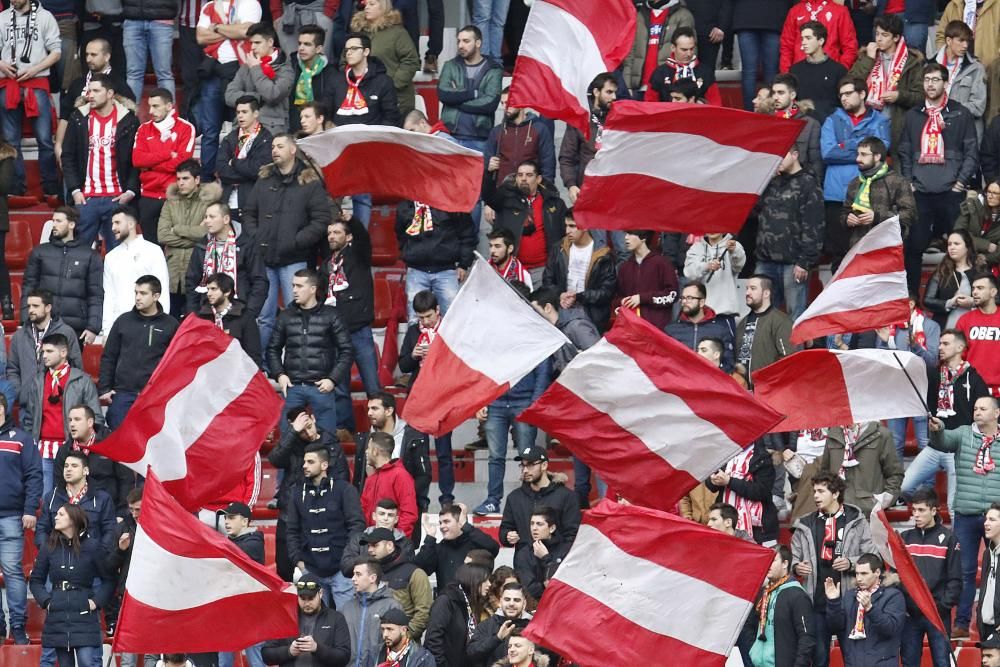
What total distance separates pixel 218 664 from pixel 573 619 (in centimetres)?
459

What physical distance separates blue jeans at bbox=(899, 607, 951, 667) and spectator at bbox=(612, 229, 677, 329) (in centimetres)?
407

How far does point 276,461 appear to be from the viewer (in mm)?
21797

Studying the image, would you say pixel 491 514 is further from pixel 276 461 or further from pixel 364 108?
pixel 364 108

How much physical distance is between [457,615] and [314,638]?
3.54 ft

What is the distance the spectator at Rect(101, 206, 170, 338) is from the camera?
24.0 metres

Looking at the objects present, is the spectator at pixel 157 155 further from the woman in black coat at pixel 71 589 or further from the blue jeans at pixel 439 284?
the woman in black coat at pixel 71 589

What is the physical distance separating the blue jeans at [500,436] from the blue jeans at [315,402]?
4.42 ft

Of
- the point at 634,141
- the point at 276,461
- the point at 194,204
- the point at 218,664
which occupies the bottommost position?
the point at 218,664

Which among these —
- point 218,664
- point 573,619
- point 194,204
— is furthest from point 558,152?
point 573,619

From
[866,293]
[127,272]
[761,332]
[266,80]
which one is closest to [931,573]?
[866,293]

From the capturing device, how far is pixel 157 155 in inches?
987

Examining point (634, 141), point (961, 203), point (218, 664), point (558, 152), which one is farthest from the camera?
point (558, 152)

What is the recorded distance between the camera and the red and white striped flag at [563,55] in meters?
20.8

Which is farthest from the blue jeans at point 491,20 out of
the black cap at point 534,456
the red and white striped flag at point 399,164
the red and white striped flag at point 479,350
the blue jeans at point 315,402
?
the red and white striped flag at point 479,350
